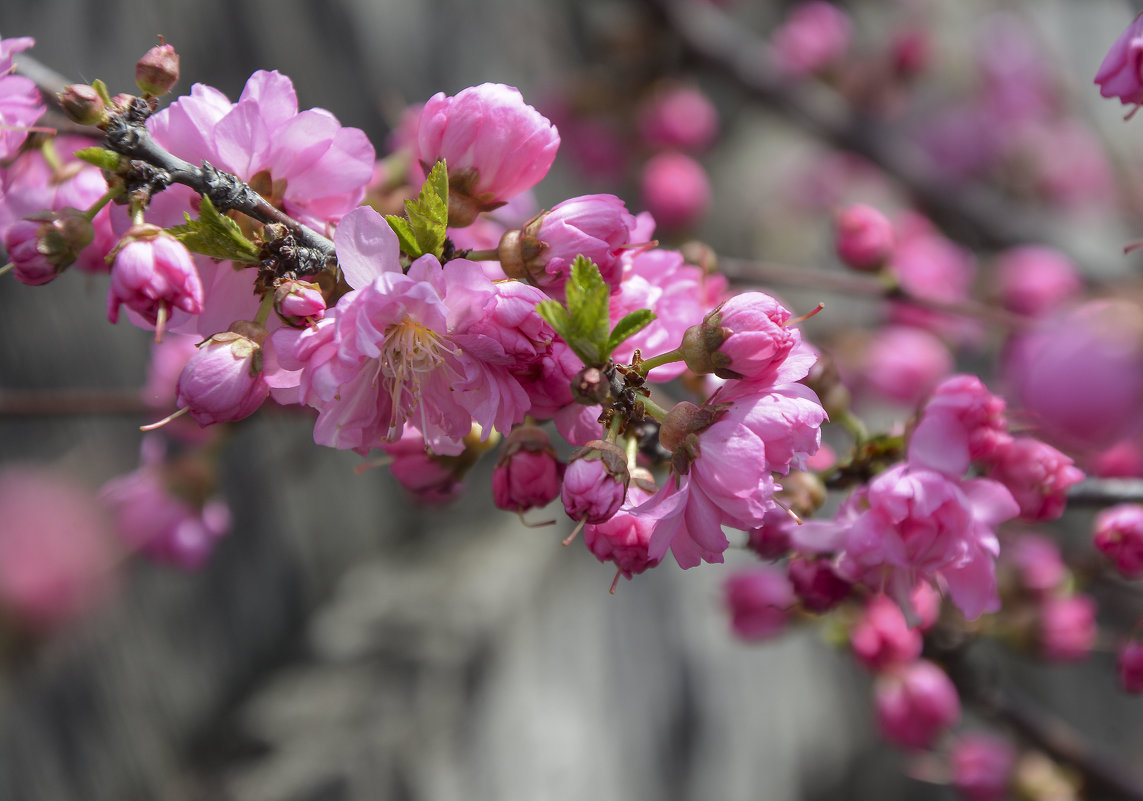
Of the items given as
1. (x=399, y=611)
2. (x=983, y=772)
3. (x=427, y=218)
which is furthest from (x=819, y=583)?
(x=399, y=611)

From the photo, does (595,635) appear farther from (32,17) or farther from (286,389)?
(32,17)

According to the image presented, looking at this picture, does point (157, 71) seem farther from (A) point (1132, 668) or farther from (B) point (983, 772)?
(B) point (983, 772)

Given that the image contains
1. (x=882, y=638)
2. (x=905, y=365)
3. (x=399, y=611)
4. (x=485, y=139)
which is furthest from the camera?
(x=905, y=365)

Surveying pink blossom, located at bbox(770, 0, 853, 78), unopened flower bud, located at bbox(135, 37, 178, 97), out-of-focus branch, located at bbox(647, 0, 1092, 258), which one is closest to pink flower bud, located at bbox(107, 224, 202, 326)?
unopened flower bud, located at bbox(135, 37, 178, 97)

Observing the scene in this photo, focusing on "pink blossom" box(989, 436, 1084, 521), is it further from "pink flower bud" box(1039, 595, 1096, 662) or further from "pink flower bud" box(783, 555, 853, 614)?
"pink flower bud" box(1039, 595, 1096, 662)

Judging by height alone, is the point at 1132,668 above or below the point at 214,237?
below

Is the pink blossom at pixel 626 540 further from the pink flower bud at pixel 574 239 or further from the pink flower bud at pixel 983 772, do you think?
the pink flower bud at pixel 983 772

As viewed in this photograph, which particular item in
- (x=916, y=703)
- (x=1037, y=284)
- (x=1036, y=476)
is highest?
(x=1036, y=476)
